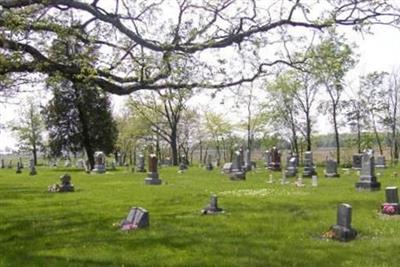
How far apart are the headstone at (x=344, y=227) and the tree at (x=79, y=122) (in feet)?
164

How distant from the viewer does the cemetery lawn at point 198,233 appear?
10.3m

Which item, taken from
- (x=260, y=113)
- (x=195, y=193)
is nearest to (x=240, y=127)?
(x=260, y=113)

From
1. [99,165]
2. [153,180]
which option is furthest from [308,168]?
[99,165]

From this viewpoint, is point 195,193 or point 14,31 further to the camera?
point 195,193

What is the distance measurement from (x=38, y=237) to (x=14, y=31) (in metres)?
4.68

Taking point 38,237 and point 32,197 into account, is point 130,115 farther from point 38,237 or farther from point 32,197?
point 38,237

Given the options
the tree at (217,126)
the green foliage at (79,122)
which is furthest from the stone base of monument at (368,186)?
the tree at (217,126)

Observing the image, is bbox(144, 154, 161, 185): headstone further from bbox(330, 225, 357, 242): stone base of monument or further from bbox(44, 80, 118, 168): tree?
bbox(44, 80, 118, 168): tree

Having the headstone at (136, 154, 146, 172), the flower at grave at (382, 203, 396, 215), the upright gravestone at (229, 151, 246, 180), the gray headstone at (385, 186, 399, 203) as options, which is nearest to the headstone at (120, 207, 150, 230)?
the flower at grave at (382, 203, 396, 215)

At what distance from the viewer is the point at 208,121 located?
93000 mm

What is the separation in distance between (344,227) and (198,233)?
2.99m

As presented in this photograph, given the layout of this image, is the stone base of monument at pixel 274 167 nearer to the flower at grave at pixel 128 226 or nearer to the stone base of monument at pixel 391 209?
the stone base of monument at pixel 391 209

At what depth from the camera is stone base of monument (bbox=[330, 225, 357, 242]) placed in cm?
1183

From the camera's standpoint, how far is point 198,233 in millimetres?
12891
